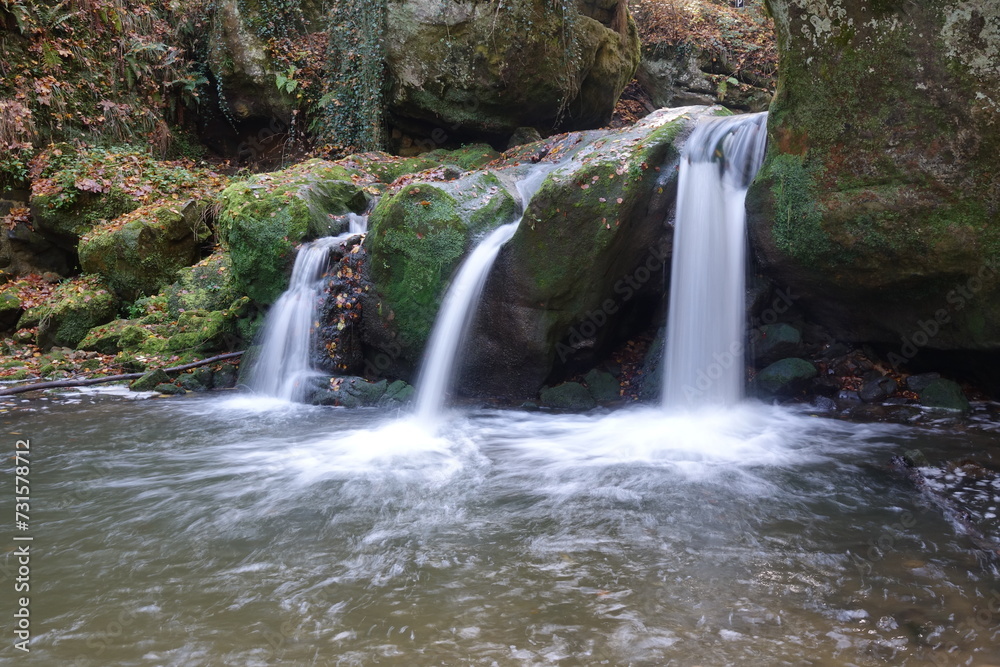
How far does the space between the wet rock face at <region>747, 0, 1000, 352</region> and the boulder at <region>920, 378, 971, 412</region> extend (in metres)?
0.43

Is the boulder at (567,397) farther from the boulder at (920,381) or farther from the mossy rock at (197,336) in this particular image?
the mossy rock at (197,336)

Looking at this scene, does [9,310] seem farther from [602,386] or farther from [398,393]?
[602,386]

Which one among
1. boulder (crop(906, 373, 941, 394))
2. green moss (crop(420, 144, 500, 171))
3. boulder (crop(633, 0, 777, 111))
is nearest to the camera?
boulder (crop(906, 373, 941, 394))

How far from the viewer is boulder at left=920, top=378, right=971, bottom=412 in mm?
6516

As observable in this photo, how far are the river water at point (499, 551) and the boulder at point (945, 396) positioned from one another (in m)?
0.74

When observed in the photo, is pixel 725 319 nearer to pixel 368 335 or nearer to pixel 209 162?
pixel 368 335

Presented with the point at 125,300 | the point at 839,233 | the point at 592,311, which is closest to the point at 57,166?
the point at 125,300

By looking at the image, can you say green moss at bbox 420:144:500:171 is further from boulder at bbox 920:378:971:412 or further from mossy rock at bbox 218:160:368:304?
boulder at bbox 920:378:971:412

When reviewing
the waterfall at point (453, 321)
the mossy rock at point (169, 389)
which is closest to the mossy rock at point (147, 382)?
the mossy rock at point (169, 389)

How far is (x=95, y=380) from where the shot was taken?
27.0ft

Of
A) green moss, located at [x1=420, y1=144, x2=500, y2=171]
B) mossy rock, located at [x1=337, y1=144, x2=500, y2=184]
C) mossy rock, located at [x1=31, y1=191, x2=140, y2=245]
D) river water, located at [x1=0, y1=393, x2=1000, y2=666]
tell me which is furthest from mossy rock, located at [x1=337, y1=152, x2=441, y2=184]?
river water, located at [x1=0, y1=393, x2=1000, y2=666]

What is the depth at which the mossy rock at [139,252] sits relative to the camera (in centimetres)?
1082

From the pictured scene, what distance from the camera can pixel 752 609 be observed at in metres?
3.02

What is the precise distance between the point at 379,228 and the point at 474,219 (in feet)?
4.01
